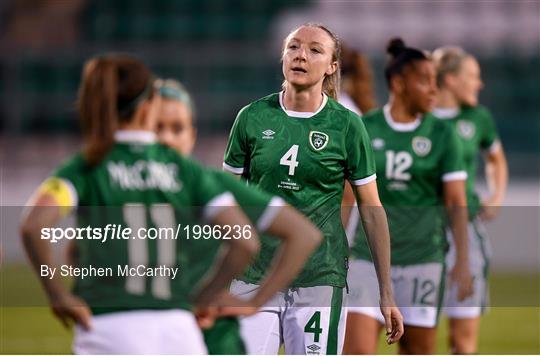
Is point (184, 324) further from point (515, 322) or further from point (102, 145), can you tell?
point (515, 322)

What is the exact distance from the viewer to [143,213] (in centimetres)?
344

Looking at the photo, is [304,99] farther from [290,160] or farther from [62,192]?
[62,192]

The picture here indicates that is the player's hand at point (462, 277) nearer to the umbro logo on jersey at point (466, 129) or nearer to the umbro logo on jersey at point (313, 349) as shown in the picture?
the umbro logo on jersey at point (313, 349)

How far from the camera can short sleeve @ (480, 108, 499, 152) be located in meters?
9.24

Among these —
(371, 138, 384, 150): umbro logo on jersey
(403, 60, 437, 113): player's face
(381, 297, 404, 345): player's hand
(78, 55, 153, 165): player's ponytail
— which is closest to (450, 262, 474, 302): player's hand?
(371, 138, 384, 150): umbro logo on jersey

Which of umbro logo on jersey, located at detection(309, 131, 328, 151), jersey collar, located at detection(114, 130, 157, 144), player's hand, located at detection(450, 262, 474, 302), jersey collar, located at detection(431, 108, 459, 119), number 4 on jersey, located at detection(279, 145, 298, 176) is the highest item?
jersey collar, located at detection(114, 130, 157, 144)

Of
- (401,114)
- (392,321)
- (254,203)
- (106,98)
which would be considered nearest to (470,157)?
(401,114)

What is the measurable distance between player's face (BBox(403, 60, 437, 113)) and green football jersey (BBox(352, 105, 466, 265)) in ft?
0.42

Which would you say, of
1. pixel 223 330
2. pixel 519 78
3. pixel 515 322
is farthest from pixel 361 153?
pixel 519 78

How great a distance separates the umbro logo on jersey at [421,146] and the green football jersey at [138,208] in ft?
11.4

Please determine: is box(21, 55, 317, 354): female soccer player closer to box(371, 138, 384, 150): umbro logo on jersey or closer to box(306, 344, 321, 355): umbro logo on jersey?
box(306, 344, 321, 355): umbro logo on jersey

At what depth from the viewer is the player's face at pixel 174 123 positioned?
5.24 meters

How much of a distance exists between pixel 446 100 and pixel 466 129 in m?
0.30

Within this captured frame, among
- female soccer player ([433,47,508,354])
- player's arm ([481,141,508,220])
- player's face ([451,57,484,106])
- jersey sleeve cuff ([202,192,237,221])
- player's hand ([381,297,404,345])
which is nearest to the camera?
jersey sleeve cuff ([202,192,237,221])
